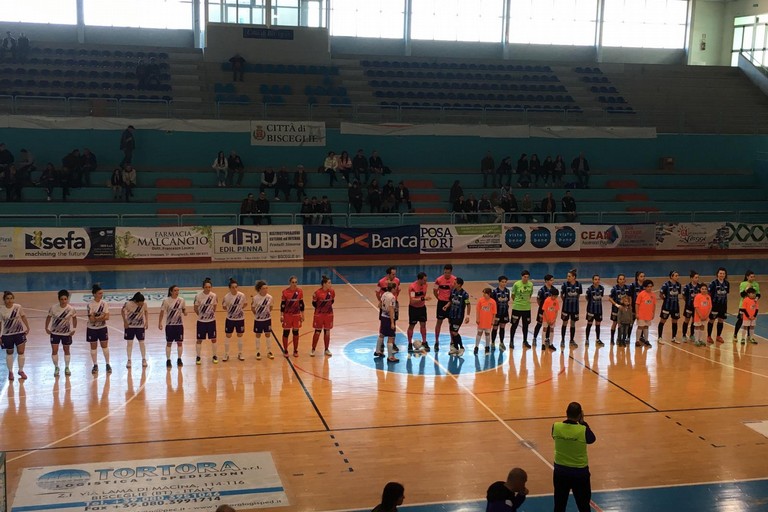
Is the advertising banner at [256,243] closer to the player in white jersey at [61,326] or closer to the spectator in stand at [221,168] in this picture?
the spectator in stand at [221,168]

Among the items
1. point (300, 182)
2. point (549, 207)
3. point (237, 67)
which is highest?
point (237, 67)

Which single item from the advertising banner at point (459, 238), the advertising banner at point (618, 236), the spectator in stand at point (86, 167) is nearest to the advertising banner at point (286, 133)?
the spectator in stand at point (86, 167)

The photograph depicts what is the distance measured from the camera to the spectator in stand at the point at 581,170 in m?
40.3

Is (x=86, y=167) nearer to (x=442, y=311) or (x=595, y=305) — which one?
(x=442, y=311)

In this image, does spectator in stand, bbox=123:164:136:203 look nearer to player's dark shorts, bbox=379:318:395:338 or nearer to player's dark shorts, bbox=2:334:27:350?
→ player's dark shorts, bbox=2:334:27:350

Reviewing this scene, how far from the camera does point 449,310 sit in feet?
61.4

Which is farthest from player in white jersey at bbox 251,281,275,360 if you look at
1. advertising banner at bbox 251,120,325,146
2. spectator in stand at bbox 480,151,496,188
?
spectator in stand at bbox 480,151,496,188

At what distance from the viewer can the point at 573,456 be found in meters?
9.32

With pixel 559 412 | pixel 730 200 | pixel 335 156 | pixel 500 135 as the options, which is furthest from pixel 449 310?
pixel 730 200

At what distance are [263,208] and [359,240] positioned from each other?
412cm

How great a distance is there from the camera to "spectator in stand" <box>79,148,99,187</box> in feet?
115

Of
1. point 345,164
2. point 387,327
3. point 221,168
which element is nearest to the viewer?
point 387,327

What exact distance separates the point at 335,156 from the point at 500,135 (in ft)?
29.5

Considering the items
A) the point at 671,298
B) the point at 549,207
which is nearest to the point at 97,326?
the point at 671,298
